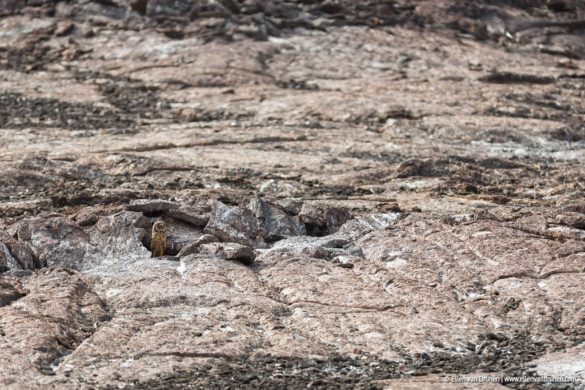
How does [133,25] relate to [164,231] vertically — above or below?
below

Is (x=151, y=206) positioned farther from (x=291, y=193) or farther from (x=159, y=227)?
(x=291, y=193)

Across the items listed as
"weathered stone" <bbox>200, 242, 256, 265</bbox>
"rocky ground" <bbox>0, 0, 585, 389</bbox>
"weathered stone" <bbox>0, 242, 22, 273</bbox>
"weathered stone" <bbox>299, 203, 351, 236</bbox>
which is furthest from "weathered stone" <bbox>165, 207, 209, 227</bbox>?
"weathered stone" <bbox>0, 242, 22, 273</bbox>

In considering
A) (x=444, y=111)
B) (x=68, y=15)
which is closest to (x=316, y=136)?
(x=444, y=111)

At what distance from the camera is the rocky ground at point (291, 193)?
11039 mm

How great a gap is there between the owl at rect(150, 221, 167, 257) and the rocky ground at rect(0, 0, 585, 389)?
0.18m

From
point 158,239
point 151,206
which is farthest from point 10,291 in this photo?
point 151,206

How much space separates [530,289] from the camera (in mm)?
12922

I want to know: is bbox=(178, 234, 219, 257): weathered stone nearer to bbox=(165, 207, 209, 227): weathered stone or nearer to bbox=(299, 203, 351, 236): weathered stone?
bbox=(165, 207, 209, 227): weathered stone

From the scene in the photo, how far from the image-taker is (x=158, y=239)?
14.4 metres

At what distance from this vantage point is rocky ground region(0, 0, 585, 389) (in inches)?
435

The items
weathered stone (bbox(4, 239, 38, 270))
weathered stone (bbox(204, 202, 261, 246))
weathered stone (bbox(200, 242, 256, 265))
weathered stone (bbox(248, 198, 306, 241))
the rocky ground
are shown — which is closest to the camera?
the rocky ground

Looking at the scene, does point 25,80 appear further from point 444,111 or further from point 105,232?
point 105,232

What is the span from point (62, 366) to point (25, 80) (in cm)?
1586

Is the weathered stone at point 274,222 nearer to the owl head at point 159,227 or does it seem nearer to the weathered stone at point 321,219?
the weathered stone at point 321,219
